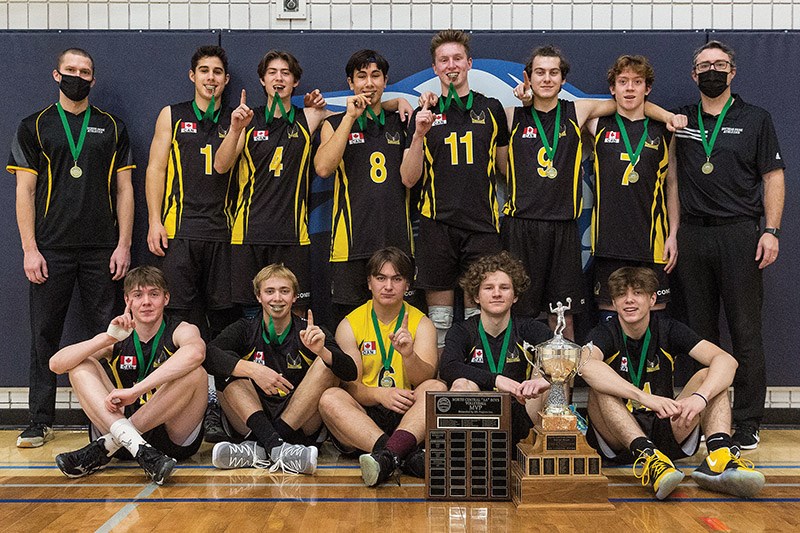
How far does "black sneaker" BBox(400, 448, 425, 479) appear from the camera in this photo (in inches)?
186

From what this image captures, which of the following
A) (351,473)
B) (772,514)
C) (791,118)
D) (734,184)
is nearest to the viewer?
(772,514)

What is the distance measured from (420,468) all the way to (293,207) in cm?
218

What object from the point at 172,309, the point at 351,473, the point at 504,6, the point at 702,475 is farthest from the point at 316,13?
the point at 702,475

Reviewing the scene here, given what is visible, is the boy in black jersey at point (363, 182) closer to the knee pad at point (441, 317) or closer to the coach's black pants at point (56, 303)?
the knee pad at point (441, 317)

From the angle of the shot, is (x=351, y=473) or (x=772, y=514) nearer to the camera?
(x=772, y=514)

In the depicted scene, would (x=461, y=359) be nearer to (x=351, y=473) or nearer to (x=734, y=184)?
(x=351, y=473)

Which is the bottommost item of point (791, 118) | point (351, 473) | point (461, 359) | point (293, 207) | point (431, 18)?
point (351, 473)

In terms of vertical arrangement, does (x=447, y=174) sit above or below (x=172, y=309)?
above

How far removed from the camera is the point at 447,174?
588 centimetres

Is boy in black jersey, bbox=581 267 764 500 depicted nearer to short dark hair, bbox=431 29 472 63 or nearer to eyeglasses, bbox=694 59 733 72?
eyeglasses, bbox=694 59 733 72

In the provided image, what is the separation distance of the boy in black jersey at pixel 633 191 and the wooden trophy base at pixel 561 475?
196 centimetres

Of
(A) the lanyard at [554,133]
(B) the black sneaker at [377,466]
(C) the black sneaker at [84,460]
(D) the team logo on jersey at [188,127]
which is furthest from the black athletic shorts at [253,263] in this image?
(A) the lanyard at [554,133]

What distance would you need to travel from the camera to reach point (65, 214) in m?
6.05

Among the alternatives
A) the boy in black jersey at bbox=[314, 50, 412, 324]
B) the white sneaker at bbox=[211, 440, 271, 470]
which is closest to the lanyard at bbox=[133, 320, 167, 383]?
the white sneaker at bbox=[211, 440, 271, 470]
